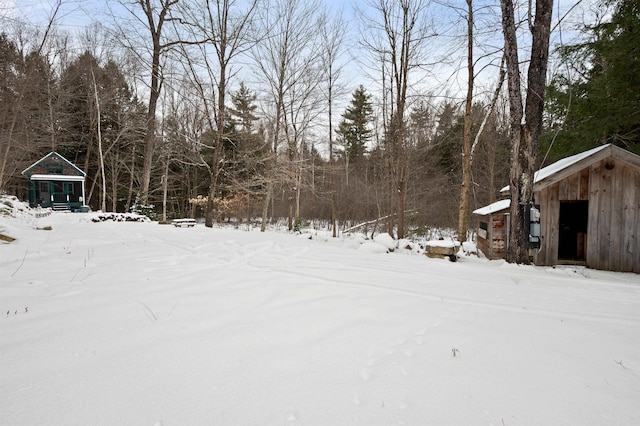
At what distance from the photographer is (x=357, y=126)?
25.6 m

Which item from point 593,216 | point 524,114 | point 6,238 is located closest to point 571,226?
point 593,216

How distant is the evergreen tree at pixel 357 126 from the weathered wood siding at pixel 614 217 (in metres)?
18.9

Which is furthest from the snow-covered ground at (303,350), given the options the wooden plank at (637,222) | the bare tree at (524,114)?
the wooden plank at (637,222)

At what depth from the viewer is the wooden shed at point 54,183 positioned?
18.3 metres

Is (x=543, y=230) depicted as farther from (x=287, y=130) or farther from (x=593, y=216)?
(x=287, y=130)

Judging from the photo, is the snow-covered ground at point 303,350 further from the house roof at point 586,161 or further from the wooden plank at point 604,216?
the wooden plank at point 604,216

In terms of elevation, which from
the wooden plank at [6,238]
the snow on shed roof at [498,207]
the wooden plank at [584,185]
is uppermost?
the wooden plank at [584,185]

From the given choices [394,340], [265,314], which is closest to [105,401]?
[265,314]

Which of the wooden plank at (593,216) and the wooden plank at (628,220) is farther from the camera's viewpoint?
the wooden plank at (593,216)

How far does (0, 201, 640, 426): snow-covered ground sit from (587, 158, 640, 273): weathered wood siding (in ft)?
14.1

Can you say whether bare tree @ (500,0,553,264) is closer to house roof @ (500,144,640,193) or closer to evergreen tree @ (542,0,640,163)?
evergreen tree @ (542,0,640,163)

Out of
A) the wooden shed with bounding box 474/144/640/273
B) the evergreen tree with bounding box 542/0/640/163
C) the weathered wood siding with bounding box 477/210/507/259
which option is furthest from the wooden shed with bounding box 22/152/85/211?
the evergreen tree with bounding box 542/0/640/163

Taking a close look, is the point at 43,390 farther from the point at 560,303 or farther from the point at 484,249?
the point at 484,249

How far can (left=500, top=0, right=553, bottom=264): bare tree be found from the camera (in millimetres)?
5445
